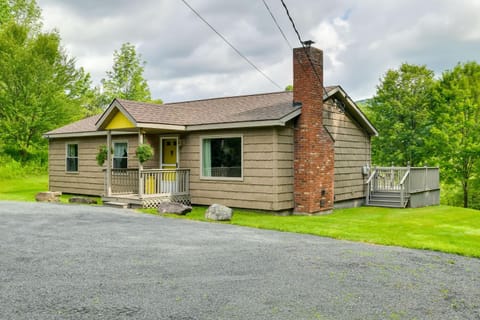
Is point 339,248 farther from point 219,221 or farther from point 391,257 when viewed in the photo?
point 219,221

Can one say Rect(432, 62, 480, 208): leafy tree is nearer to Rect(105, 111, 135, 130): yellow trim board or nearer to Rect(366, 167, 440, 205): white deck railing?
Rect(366, 167, 440, 205): white deck railing

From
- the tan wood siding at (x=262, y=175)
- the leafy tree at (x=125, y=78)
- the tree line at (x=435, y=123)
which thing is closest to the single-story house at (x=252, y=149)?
the tan wood siding at (x=262, y=175)

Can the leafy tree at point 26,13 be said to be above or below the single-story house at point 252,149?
above

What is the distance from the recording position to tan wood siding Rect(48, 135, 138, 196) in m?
17.8

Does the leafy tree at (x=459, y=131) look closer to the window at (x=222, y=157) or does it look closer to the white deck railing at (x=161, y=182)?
the window at (x=222, y=157)

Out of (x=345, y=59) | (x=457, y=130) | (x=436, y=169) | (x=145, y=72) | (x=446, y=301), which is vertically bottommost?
(x=446, y=301)

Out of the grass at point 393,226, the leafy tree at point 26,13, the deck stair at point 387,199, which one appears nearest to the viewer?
the grass at point 393,226

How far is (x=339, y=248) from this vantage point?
816cm

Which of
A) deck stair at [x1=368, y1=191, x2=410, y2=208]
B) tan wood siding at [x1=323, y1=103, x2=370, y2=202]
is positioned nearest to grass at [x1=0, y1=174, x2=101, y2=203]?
tan wood siding at [x1=323, y1=103, x2=370, y2=202]

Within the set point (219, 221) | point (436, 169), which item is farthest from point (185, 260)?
point (436, 169)

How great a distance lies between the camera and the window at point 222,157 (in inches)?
551

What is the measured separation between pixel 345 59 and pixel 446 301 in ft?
44.6

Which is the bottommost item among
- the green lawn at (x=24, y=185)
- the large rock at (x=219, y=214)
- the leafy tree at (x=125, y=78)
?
the large rock at (x=219, y=214)

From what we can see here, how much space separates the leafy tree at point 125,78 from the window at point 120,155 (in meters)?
20.1
